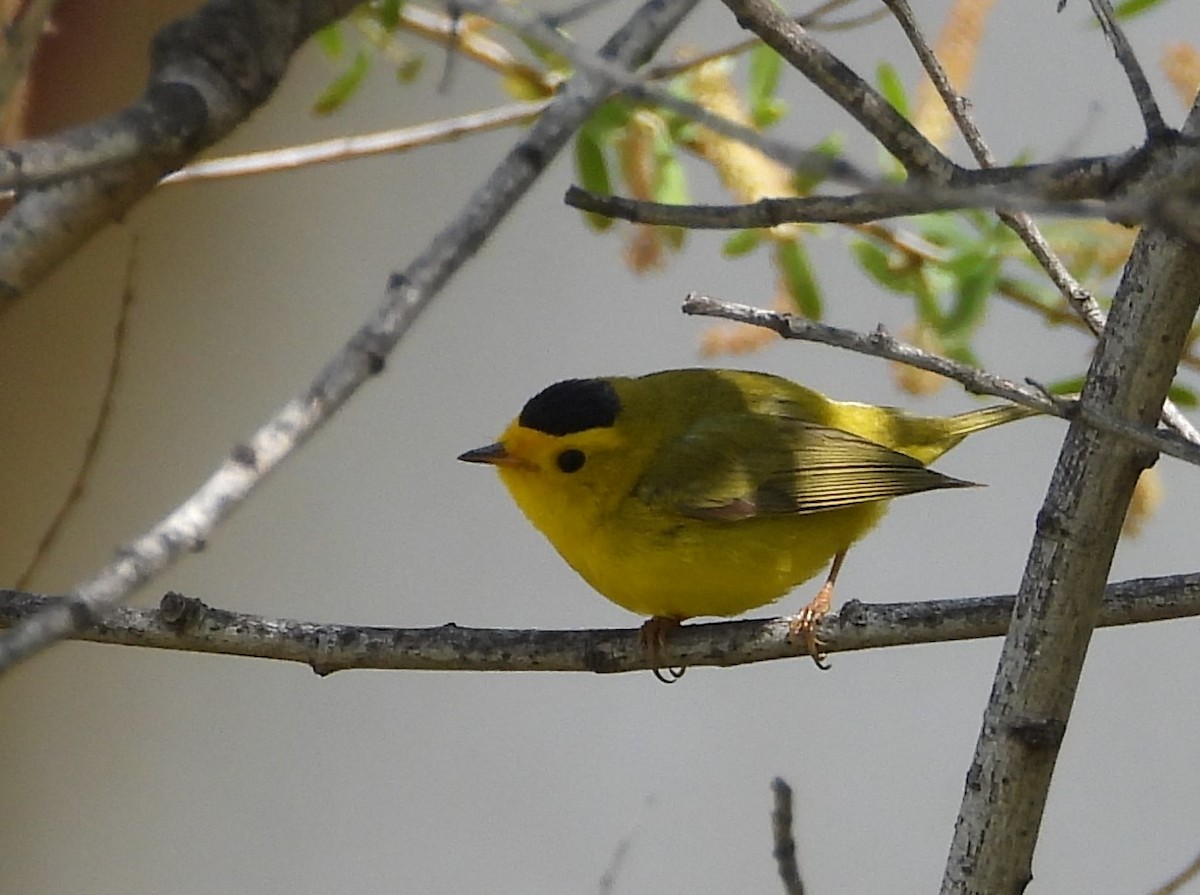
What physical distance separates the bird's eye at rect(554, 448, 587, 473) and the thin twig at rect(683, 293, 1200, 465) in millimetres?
789

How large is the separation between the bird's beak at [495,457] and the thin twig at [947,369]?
2.59 ft

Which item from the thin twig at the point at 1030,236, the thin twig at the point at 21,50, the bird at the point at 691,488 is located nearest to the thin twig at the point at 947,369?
the thin twig at the point at 1030,236

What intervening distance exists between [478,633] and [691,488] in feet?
1.78

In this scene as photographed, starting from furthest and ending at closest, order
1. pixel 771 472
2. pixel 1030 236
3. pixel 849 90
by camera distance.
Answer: pixel 771 472, pixel 1030 236, pixel 849 90

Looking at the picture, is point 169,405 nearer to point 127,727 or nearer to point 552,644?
point 127,727

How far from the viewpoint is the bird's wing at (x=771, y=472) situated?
1.64 meters

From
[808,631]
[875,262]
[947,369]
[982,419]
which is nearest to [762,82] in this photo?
[875,262]

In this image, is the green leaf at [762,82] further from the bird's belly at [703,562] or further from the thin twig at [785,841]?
the thin twig at [785,841]

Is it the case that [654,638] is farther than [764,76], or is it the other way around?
[764,76]

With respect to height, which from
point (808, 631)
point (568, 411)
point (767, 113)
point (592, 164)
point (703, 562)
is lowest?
point (808, 631)

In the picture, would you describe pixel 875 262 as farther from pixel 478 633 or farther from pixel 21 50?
pixel 21 50

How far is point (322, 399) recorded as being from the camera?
653mm

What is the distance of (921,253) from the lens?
6.06ft

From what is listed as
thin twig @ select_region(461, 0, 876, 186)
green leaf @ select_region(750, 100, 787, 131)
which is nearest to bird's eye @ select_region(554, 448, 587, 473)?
green leaf @ select_region(750, 100, 787, 131)
